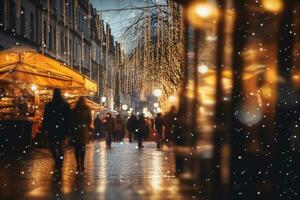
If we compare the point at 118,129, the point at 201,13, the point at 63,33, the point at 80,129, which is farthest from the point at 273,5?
the point at 63,33

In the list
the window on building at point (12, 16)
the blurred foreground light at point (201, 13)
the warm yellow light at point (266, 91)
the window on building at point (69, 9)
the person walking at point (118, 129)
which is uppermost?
the window on building at point (69, 9)

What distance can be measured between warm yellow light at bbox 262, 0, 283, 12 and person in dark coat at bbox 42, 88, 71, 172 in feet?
23.0

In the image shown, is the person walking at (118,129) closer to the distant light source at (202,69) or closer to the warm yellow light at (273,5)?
the distant light source at (202,69)

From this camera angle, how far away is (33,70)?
18172 millimetres

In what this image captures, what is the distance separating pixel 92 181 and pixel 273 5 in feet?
18.7

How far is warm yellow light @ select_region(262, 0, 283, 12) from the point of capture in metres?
6.50

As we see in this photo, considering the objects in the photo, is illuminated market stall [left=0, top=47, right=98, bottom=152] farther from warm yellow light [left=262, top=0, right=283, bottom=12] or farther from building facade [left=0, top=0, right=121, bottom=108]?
warm yellow light [left=262, top=0, right=283, bottom=12]

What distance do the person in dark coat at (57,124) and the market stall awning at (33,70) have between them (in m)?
4.86

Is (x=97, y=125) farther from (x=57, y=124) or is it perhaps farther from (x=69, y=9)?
(x=57, y=124)

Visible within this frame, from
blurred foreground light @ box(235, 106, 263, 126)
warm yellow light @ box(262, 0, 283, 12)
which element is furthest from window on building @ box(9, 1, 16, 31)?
warm yellow light @ box(262, 0, 283, 12)

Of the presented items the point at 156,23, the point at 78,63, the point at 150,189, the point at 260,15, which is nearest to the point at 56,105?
the point at 150,189

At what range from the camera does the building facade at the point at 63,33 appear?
33906 millimetres

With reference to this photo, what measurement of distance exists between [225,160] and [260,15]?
6.91 ft

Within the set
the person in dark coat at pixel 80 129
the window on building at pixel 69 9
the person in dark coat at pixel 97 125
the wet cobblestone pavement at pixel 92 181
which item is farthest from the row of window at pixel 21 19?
the wet cobblestone pavement at pixel 92 181
